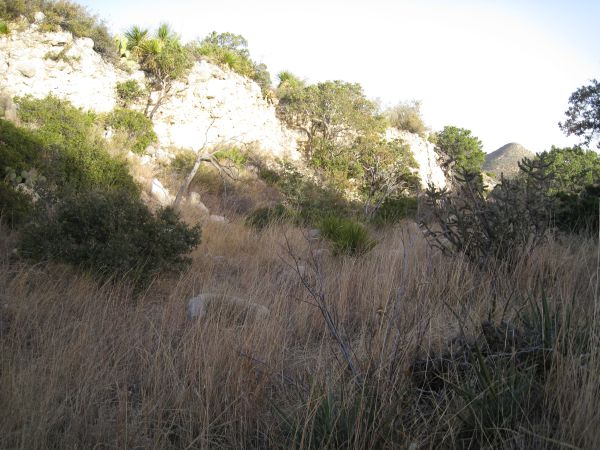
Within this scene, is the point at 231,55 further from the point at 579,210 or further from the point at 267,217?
the point at 579,210

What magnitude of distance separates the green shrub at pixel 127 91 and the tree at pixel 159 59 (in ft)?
2.21

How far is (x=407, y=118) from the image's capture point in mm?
25750

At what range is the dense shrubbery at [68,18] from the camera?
16.1 metres

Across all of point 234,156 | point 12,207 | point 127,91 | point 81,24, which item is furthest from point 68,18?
point 12,207

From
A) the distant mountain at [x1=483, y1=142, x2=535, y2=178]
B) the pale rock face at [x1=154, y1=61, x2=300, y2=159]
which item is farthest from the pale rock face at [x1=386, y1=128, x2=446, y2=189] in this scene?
the distant mountain at [x1=483, y1=142, x2=535, y2=178]

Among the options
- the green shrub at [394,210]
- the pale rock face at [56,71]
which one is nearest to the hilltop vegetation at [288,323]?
the green shrub at [394,210]

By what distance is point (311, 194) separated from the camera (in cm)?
1484

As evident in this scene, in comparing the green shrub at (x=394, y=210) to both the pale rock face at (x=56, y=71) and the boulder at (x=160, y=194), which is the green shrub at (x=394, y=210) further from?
the pale rock face at (x=56, y=71)

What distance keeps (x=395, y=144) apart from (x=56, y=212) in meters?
17.3

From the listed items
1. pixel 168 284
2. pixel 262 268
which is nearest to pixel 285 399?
pixel 168 284

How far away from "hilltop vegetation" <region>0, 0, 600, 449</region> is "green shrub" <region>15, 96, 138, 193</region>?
0.07m

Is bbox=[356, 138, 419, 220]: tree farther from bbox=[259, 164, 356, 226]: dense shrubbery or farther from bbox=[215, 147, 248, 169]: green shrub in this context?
bbox=[215, 147, 248, 169]: green shrub

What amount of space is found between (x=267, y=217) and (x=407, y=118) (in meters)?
18.4

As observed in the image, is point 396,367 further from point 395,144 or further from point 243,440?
point 395,144
